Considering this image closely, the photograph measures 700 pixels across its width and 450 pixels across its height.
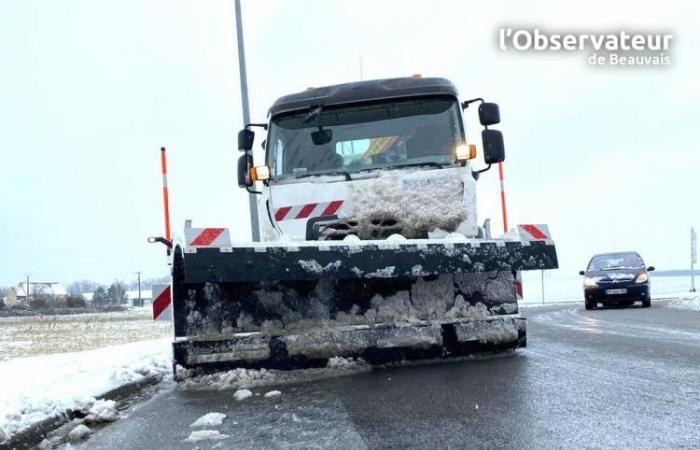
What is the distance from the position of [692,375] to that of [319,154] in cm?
404

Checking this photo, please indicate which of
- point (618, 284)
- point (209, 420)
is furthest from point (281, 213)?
point (618, 284)

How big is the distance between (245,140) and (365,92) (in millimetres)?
1563

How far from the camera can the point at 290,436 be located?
347 centimetres

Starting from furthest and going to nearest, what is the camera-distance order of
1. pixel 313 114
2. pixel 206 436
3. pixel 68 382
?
pixel 313 114 < pixel 68 382 < pixel 206 436

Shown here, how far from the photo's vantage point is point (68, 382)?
211 inches

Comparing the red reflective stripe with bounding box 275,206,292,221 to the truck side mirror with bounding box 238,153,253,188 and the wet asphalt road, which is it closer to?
the truck side mirror with bounding box 238,153,253,188

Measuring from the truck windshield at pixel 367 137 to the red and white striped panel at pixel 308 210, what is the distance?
1.35 feet

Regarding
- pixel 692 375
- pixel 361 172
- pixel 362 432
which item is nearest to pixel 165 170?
pixel 361 172

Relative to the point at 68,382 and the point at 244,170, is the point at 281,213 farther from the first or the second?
the point at 68,382

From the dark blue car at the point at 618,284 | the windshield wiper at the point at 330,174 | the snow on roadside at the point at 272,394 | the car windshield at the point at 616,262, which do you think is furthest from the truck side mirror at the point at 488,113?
the car windshield at the point at 616,262

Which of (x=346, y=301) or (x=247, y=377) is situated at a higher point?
(x=346, y=301)

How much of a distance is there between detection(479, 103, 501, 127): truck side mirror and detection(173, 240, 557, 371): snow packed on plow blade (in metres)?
1.67

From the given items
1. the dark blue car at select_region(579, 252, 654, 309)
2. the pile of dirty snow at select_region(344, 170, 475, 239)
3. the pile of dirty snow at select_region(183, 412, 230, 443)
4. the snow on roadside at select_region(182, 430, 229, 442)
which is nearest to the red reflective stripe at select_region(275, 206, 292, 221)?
the pile of dirty snow at select_region(344, 170, 475, 239)

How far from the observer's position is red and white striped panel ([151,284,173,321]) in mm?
6156
